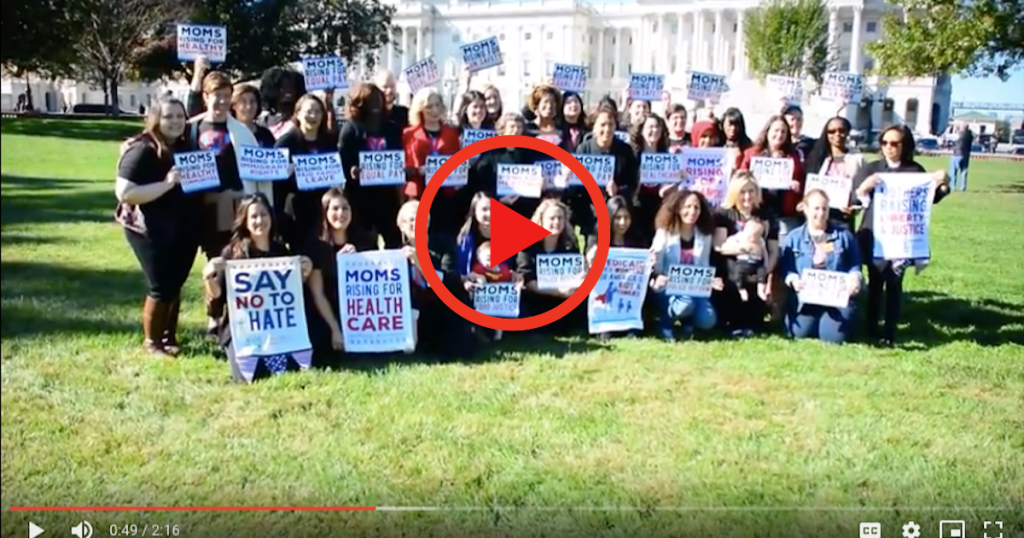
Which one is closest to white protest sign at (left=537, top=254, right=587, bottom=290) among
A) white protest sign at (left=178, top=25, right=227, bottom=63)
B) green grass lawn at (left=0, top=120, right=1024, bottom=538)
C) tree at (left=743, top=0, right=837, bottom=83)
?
green grass lawn at (left=0, top=120, right=1024, bottom=538)

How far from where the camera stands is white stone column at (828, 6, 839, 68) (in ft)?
11.4

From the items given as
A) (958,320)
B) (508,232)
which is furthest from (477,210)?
(958,320)

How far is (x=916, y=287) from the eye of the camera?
556 cm

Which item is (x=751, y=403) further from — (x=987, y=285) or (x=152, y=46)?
(x=152, y=46)

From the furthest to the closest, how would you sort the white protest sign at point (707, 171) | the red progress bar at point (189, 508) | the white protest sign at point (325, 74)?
the white protest sign at point (707, 171), the white protest sign at point (325, 74), the red progress bar at point (189, 508)

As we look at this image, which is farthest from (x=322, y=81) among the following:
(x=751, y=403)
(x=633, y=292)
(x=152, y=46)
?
(x=751, y=403)

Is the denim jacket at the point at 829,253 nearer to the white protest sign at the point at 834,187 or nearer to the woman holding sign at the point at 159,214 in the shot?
the white protest sign at the point at 834,187

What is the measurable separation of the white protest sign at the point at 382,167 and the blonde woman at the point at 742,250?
1730 millimetres

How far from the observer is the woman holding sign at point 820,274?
4.43 m

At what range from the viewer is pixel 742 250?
465cm

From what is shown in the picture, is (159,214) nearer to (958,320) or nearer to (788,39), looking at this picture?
(788,39)

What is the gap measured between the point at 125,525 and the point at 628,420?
74.9 inches

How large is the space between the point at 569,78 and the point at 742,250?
→ 4.20 ft
